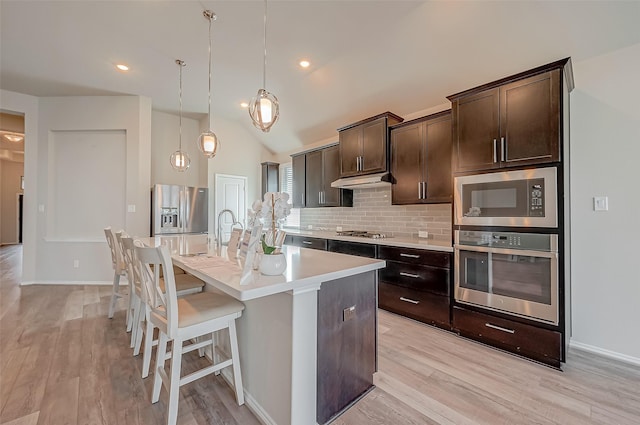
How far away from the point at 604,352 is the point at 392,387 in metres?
1.95

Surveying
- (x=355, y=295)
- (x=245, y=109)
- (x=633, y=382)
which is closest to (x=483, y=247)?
(x=633, y=382)

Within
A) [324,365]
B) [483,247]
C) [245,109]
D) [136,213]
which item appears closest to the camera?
[324,365]

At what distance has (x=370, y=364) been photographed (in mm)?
1835

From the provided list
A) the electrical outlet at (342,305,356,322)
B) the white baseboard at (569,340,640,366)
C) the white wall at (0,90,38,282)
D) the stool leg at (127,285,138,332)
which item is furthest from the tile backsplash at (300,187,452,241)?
the white wall at (0,90,38,282)

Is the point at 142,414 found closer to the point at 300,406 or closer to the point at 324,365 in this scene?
the point at 300,406

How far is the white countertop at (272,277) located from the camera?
3.94 feet

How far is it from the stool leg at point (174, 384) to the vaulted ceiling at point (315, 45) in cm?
291

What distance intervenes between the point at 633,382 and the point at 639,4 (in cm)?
271

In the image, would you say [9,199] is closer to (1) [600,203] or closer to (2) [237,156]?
(2) [237,156]

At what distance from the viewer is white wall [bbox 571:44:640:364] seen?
217cm

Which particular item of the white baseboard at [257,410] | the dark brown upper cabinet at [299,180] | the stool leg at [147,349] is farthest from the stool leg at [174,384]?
the dark brown upper cabinet at [299,180]

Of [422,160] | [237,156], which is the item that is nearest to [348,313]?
[422,160]

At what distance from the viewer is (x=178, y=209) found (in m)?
4.84

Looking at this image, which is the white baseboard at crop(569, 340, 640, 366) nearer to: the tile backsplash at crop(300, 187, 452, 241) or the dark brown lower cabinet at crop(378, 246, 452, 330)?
the dark brown lower cabinet at crop(378, 246, 452, 330)
